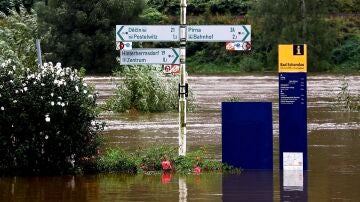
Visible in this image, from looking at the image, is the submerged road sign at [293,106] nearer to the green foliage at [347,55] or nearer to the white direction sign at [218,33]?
the white direction sign at [218,33]

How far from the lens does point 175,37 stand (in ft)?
43.2

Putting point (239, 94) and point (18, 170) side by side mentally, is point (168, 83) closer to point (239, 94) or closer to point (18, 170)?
point (239, 94)

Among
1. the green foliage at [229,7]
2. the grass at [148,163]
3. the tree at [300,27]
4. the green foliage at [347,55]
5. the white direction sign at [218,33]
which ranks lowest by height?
the grass at [148,163]

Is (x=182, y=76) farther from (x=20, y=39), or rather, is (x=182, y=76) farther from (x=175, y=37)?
(x=20, y=39)

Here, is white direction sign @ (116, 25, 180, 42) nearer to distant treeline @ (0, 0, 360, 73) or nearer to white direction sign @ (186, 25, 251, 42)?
white direction sign @ (186, 25, 251, 42)

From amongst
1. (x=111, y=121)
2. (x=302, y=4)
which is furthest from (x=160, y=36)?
(x=302, y=4)

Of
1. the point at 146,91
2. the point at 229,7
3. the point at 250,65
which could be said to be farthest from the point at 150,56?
the point at 229,7

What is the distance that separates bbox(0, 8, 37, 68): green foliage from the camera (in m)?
23.2

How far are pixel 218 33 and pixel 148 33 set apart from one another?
100 cm

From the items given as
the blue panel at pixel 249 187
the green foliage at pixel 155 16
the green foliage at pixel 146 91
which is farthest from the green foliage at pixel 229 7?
the blue panel at pixel 249 187

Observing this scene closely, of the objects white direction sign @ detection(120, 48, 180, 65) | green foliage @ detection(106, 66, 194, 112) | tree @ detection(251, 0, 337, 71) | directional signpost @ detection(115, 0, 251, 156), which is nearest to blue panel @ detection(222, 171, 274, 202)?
directional signpost @ detection(115, 0, 251, 156)

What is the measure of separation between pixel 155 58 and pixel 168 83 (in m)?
10.6

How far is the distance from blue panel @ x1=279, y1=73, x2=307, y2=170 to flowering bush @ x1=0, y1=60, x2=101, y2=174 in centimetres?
269

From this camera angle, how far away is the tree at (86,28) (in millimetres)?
56531
